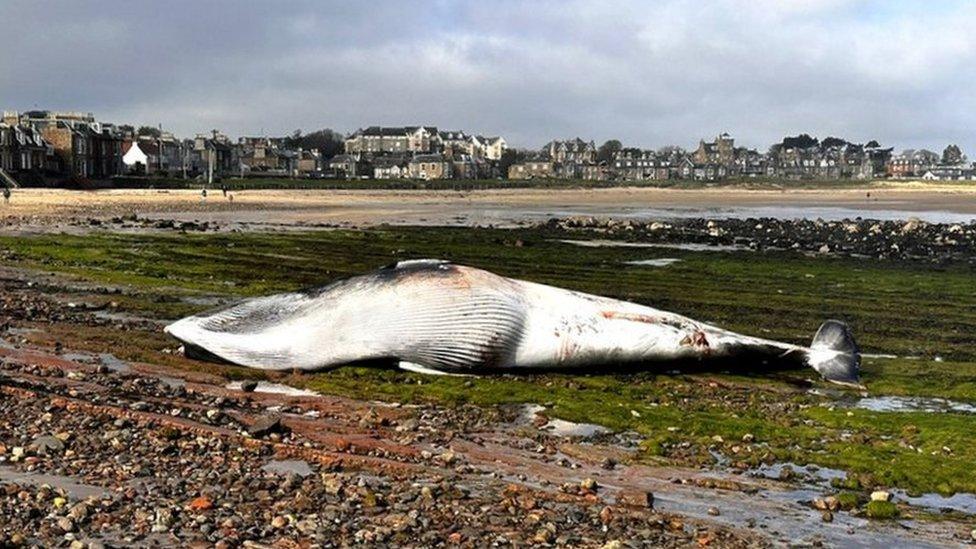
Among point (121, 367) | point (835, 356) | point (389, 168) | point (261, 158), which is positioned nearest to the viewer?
point (121, 367)

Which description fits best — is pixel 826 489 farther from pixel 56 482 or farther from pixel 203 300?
pixel 203 300

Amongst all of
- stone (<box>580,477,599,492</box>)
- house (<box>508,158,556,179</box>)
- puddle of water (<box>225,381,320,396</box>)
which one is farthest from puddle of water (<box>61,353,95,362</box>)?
house (<box>508,158,556,179</box>)

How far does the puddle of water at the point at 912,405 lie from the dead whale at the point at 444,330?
2.35ft

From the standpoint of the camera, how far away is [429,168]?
17000 centimetres

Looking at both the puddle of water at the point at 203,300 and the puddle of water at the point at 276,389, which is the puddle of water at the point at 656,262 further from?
the puddle of water at the point at 276,389

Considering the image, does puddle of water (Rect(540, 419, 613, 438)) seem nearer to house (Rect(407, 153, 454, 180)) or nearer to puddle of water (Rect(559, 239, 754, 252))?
puddle of water (Rect(559, 239, 754, 252))

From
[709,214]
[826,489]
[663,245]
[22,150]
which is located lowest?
[709,214]

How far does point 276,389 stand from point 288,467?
3331 mm

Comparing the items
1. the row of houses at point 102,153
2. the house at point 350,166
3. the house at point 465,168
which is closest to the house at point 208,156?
the row of houses at point 102,153

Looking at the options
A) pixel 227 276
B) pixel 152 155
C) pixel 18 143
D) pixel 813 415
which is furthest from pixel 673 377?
pixel 152 155

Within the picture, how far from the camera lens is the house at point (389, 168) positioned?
17238 centimetres

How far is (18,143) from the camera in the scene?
86.4 meters

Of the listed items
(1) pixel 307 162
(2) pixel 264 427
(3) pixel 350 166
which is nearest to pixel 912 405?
(2) pixel 264 427

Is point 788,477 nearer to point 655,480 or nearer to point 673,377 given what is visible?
point 655,480
